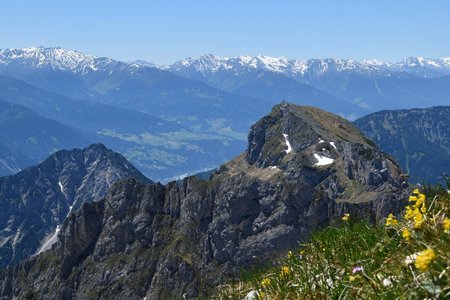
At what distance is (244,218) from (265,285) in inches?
7062

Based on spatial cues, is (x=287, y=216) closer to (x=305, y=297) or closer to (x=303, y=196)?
(x=303, y=196)

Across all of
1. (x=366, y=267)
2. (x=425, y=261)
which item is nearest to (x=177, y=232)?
(x=366, y=267)

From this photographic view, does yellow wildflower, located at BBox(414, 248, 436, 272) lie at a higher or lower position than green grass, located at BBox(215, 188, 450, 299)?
higher

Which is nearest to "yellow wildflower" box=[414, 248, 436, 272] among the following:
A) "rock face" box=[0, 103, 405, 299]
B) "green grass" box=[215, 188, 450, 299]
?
"green grass" box=[215, 188, 450, 299]

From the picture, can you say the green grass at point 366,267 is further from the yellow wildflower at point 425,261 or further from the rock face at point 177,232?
the rock face at point 177,232

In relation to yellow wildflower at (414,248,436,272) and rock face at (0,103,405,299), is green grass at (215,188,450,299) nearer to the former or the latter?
yellow wildflower at (414,248,436,272)

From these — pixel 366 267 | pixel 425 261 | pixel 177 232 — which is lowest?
pixel 177 232

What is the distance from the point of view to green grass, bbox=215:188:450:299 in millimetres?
5508

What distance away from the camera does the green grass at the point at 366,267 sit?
5508 mm

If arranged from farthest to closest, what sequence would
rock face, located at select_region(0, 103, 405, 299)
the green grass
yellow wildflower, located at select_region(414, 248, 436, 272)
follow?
rock face, located at select_region(0, 103, 405, 299) → the green grass → yellow wildflower, located at select_region(414, 248, 436, 272)

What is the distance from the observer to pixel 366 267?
7418 millimetres

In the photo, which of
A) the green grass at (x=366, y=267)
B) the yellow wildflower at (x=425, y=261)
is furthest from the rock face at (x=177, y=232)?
the yellow wildflower at (x=425, y=261)

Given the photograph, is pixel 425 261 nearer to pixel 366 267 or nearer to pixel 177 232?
pixel 366 267

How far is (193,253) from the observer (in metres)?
180
